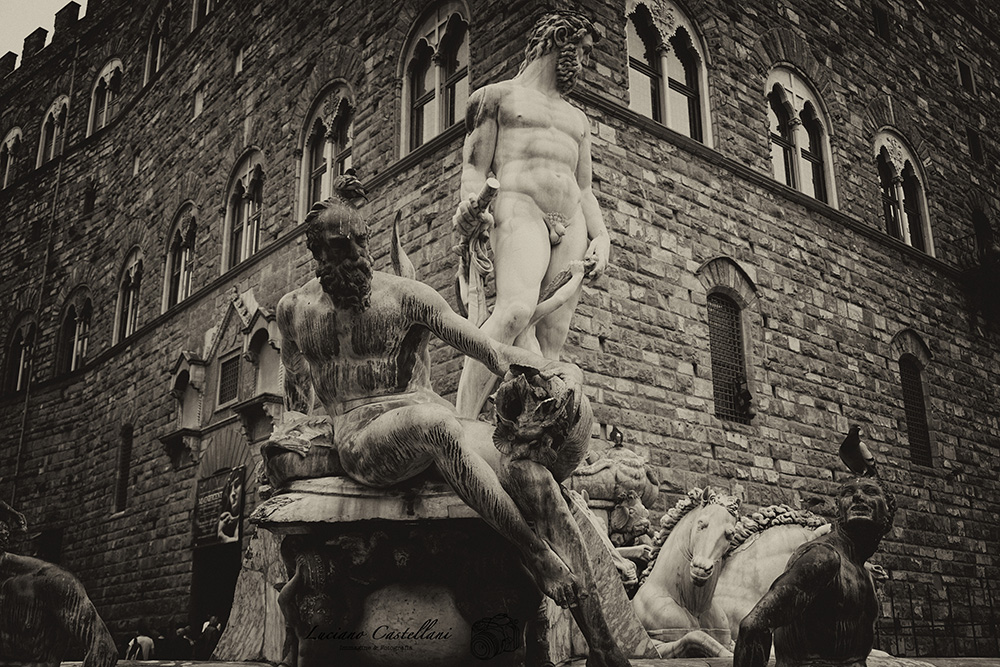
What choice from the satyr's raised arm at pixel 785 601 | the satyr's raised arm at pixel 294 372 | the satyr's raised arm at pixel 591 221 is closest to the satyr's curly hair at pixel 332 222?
the satyr's raised arm at pixel 294 372

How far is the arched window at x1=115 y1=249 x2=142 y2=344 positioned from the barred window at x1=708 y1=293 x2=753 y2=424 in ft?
46.7

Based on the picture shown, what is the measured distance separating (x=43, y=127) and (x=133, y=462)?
15756 mm

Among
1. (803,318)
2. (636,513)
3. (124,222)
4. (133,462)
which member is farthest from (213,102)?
(636,513)

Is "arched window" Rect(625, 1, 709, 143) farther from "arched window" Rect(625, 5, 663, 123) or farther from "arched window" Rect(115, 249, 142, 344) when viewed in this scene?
"arched window" Rect(115, 249, 142, 344)

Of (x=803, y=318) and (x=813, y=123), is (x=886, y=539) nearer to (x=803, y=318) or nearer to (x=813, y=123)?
(x=803, y=318)

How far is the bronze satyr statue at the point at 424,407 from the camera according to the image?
2438mm

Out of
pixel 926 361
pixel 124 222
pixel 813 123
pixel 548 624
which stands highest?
pixel 124 222

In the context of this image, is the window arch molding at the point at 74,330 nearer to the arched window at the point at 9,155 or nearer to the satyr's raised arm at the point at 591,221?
the arched window at the point at 9,155

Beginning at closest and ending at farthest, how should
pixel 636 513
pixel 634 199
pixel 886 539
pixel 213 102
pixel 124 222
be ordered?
pixel 636 513
pixel 634 199
pixel 886 539
pixel 213 102
pixel 124 222

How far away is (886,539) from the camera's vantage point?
12.7 meters

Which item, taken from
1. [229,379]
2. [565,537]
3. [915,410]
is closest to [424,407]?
[565,537]

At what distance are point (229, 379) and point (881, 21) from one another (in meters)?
12.9

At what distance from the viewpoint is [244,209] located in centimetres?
1706

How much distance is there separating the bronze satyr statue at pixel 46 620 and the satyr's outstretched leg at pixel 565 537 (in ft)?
4.43
